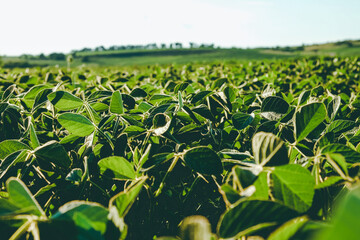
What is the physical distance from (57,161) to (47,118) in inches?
24.0

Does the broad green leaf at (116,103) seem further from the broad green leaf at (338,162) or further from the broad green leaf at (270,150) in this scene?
the broad green leaf at (338,162)

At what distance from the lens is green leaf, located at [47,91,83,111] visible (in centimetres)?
118

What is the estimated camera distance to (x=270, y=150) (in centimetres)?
63

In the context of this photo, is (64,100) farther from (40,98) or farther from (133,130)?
(133,130)

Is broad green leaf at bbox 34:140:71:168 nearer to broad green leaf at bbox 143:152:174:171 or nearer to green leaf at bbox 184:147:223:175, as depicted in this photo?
broad green leaf at bbox 143:152:174:171

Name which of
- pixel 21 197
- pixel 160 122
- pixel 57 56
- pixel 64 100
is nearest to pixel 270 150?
pixel 160 122

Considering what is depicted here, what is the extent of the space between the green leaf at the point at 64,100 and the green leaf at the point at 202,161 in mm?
608

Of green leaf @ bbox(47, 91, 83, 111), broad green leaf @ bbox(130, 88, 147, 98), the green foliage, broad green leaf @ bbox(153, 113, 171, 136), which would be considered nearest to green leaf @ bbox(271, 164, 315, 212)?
the green foliage

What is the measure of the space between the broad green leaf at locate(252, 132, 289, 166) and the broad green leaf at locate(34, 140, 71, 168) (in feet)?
1.98

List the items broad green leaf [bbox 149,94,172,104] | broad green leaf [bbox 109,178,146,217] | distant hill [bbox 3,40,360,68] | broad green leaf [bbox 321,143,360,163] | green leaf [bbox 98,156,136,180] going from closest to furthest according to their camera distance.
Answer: broad green leaf [bbox 109,178,146,217] < broad green leaf [bbox 321,143,360,163] < green leaf [bbox 98,156,136,180] < broad green leaf [bbox 149,94,172,104] < distant hill [bbox 3,40,360,68]

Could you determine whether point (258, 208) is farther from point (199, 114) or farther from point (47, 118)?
point (47, 118)

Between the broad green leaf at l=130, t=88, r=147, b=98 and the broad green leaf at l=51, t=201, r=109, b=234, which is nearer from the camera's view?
the broad green leaf at l=51, t=201, r=109, b=234

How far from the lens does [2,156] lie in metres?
1.00

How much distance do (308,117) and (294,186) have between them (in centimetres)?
32
